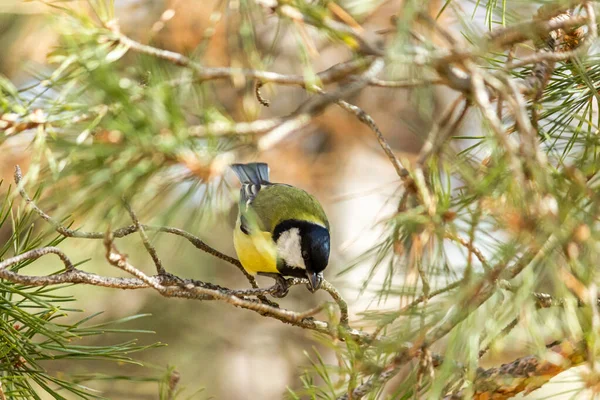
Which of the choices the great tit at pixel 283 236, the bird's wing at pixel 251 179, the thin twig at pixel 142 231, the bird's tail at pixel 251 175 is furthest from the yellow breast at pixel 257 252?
the thin twig at pixel 142 231

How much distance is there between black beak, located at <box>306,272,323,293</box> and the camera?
1.81 metres

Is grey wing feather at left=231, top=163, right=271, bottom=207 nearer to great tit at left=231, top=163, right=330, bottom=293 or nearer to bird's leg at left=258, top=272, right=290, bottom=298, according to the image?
great tit at left=231, top=163, right=330, bottom=293

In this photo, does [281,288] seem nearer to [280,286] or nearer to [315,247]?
[280,286]

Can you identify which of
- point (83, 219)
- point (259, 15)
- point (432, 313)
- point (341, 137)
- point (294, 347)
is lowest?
point (432, 313)

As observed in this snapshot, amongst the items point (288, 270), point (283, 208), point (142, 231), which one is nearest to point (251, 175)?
point (283, 208)

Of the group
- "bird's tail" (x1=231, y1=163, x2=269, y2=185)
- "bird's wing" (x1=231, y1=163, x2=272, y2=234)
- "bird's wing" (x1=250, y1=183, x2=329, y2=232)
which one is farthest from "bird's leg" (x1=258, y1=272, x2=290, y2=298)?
"bird's tail" (x1=231, y1=163, x2=269, y2=185)

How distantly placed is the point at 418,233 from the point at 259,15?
42cm

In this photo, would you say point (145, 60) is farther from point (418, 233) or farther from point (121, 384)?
point (121, 384)

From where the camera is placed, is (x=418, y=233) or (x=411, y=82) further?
(x=418, y=233)

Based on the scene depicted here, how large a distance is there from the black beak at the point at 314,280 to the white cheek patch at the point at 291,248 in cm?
7

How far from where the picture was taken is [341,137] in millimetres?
3916

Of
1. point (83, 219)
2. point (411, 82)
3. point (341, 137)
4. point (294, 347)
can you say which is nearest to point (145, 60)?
point (83, 219)

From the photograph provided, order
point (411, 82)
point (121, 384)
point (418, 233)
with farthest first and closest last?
1. point (121, 384)
2. point (418, 233)
3. point (411, 82)

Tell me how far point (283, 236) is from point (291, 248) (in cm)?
9
